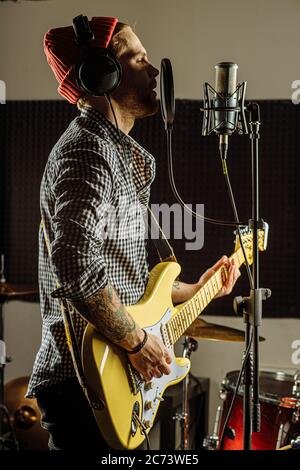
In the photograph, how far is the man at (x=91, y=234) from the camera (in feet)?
4.92

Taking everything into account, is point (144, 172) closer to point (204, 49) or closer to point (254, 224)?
point (254, 224)

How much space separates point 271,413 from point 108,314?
1128mm

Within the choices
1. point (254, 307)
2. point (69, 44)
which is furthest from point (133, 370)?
point (69, 44)

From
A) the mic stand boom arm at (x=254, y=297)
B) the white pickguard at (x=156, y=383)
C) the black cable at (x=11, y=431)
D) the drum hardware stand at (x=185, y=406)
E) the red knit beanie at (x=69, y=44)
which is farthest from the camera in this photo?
the black cable at (x=11, y=431)

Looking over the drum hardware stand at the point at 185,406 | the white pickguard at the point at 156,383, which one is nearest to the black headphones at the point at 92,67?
Result: the white pickguard at the point at 156,383

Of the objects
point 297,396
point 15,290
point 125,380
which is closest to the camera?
point 125,380

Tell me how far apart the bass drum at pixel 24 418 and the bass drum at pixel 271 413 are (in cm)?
85

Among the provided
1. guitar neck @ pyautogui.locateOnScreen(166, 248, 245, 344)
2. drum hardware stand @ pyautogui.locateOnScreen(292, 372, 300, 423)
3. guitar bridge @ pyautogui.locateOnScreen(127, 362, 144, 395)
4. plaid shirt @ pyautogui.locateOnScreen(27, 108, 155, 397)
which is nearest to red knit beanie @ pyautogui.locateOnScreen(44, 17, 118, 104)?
plaid shirt @ pyautogui.locateOnScreen(27, 108, 155, 397)

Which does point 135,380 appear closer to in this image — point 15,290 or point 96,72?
point 96,72

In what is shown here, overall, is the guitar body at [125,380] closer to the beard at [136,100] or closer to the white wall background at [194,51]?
the beard at [136,100]

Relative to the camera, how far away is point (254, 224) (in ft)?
5.29

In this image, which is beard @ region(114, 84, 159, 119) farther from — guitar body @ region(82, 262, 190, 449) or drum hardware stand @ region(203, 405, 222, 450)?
drum hardware stand @ region(203, 405, 222, 450)

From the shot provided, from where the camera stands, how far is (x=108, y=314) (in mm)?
1523

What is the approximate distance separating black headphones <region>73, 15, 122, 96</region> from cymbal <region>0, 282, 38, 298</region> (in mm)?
1130
